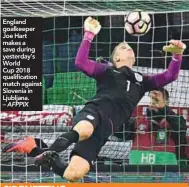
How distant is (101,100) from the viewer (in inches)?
275

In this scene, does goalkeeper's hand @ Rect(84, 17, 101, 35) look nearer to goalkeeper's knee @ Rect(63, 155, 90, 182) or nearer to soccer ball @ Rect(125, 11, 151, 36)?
soccer ball @ Rect(125, 11, 151, 36)

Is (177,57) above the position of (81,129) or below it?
above

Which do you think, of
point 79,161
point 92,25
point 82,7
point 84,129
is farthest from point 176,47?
point 79,161

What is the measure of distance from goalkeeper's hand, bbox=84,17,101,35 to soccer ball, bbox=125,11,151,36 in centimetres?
17

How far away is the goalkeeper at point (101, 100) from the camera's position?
6.93 meters

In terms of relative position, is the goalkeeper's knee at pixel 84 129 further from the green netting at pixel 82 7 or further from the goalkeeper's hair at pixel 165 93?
the green netting at pixel 82 7

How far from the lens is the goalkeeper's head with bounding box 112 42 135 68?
707cm

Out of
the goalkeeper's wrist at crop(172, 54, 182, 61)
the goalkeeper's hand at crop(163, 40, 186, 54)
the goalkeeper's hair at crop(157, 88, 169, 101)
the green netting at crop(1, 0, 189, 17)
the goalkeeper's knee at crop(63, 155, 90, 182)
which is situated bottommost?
the goalkeeper's knee at crop(63, 155, 90, 182)

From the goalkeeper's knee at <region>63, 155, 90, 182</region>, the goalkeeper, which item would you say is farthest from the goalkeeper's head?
the goalkeeper's knee at <region>63, 155, 90, 182</region>

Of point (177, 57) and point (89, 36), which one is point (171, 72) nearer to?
point (177, 57)

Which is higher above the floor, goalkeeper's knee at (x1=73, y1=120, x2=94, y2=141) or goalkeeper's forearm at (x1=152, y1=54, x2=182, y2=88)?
goalkeeper's forearm at (x1=152, y1=54, x2=182, y2=88)

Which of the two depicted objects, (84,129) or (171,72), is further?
(171,72)

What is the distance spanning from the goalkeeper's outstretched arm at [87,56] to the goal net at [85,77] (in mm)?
103

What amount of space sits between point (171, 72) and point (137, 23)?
333 millimetres
